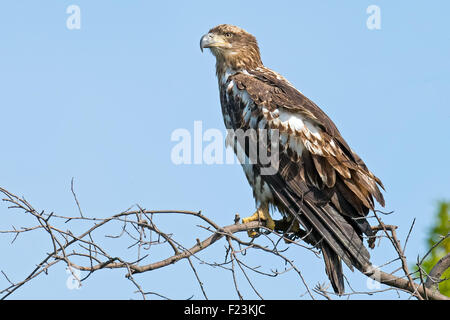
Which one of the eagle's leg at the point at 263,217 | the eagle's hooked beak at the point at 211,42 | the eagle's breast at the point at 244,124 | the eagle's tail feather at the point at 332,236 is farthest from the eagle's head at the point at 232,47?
the eagle's tail feather at the point at 332,236

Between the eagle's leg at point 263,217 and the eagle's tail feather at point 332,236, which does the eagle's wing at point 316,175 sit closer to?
the eagle's tail feather at point 332,236

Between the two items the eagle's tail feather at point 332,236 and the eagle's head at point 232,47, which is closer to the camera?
the eagle's tail feather at point 332,236

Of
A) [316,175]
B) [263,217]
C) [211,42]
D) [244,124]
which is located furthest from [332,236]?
[211,42]

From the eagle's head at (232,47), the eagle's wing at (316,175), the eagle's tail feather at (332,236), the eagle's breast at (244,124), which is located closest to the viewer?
the eagle's tail feather at (332,236)

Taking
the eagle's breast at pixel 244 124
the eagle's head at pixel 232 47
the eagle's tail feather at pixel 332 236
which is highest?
the eagle's head at pixel 232 47

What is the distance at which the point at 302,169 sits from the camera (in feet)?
20.7

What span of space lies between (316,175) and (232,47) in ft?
6.45

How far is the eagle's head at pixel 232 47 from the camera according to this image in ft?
24.3

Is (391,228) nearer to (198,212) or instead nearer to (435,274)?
(435,274)

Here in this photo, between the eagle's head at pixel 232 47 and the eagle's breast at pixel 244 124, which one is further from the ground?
the eagle's head at pixel 232 47

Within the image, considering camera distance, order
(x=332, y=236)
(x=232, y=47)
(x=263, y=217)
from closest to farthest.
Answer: (x=332, y=236)
(x=263, y=217)
(x=232, y=47)

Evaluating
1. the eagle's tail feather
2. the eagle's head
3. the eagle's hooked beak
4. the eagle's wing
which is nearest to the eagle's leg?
the eagle's wing

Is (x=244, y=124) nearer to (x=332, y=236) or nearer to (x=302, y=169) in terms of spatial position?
(x=302, y=169)
